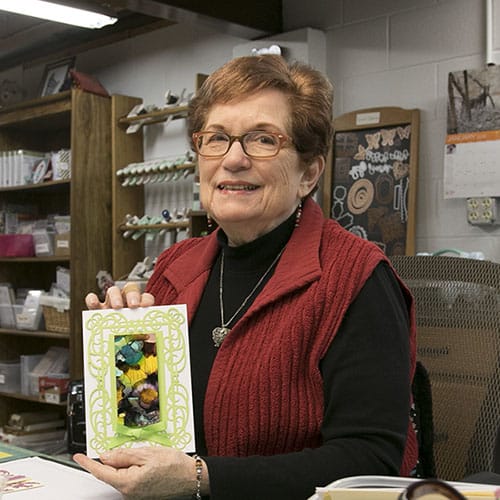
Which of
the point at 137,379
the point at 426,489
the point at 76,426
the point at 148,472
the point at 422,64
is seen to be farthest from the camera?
the point at 422,64

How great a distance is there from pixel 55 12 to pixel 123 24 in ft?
3.82

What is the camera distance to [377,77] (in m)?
3.56

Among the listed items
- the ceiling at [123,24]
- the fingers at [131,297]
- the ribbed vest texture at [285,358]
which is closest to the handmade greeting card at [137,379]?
the fingers at [131,297]

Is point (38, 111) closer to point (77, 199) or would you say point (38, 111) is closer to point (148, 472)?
point (77, 199)

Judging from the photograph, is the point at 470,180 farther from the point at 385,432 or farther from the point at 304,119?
the point at 385,432

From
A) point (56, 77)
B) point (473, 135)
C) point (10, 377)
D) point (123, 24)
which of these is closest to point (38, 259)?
point (10, 377)

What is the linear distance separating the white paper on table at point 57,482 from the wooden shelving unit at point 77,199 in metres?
2.94

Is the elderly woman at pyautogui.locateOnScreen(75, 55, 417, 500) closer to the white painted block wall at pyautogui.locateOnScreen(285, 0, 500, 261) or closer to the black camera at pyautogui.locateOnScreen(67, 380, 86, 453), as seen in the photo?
the black camera at pyautogui.locateOnScreen(67, 380, 86, 453)

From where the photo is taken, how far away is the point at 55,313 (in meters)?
4.58

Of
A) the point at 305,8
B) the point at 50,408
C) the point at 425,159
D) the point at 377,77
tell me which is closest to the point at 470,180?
the point at 425,159

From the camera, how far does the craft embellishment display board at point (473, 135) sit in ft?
10.0

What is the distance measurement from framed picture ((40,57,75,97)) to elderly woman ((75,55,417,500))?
356 centimetres

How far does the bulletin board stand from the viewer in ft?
10.9

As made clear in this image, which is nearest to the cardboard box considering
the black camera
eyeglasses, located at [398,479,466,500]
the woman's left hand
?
the black camera
